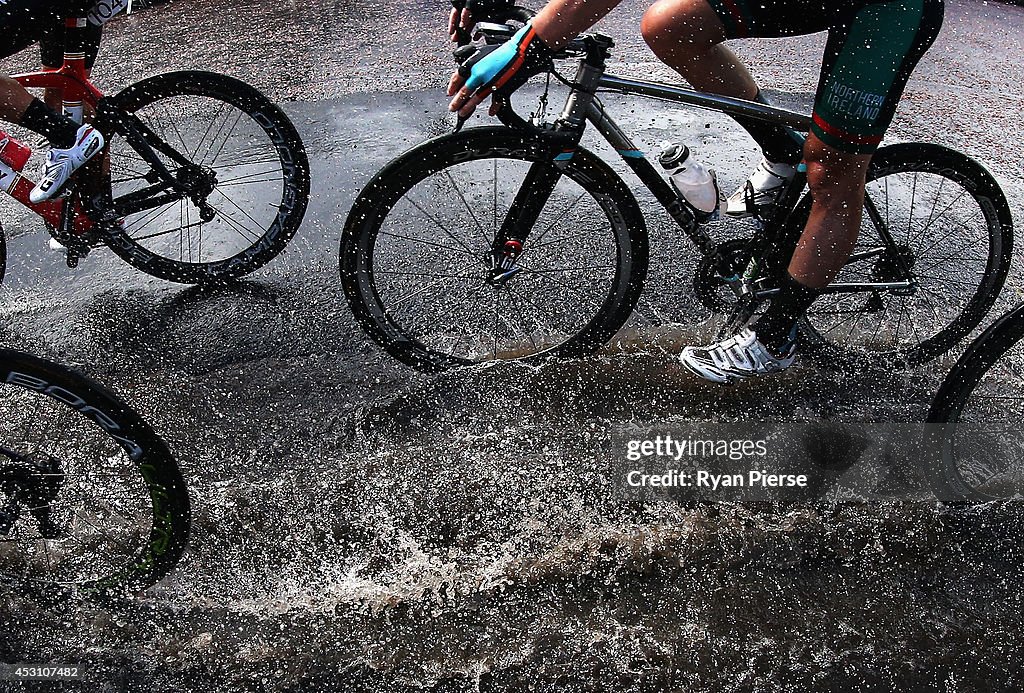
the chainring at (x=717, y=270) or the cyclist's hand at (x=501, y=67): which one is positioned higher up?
the cyclist's hand at (x=501, y=67)

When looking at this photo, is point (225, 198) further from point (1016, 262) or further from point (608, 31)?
point (1016, 262)

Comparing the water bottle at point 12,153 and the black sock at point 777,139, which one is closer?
the black sock at point 777,139

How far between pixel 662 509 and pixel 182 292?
236 centimetres

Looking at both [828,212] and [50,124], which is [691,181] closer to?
[828,212]

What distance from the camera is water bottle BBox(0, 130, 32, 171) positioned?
11.4 feet

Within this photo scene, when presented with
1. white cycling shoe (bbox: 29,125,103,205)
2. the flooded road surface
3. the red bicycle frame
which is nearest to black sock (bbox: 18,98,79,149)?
white cycling shoe (bbox: 29,125,103,205)

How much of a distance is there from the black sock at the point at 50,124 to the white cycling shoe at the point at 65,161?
3 centimetres

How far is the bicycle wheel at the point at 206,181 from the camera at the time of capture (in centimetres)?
360

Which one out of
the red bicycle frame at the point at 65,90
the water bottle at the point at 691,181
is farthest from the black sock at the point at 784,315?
the red bicycle frame at the point at 65,90

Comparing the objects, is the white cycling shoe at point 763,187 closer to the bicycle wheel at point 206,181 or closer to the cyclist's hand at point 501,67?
the cyclist's hand at point 501,67

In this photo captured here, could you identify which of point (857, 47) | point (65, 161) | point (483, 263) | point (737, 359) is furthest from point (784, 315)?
point (65, 161)

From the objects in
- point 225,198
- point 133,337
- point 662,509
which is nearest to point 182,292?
point 133,337

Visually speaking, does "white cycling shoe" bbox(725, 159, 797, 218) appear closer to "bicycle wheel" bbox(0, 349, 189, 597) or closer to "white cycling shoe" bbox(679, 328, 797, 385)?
"white cycling shoe" bbox(679, 328, 797, 385)

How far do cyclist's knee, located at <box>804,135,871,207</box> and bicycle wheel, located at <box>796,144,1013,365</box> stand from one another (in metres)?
0.16
